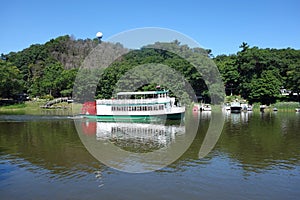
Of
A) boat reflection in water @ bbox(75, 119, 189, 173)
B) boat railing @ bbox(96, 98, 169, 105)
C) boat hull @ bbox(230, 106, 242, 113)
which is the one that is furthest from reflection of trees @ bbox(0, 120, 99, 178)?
boat hull @ bbox(230, 106, 242, 113)

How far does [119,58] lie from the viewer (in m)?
85.6

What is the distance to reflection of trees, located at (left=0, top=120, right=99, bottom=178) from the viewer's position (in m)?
16.6

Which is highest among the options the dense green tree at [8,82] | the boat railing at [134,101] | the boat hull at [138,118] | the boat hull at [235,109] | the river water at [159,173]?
the dense green tree at [8,82]

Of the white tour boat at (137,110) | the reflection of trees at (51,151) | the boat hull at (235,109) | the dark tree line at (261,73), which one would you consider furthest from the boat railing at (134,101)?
the dark tree line at (261,73)

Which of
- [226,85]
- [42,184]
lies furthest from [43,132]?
[226,85]

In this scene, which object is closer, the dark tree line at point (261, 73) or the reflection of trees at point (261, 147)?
the reflection of trees at point (261, 147)

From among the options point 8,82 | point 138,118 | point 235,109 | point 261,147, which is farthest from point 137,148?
point 8,82

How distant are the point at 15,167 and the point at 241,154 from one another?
1296 centimetres

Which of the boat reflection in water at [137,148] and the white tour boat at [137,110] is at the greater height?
the white tour boat at [137,110]

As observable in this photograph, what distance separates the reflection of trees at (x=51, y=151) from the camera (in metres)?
16.6

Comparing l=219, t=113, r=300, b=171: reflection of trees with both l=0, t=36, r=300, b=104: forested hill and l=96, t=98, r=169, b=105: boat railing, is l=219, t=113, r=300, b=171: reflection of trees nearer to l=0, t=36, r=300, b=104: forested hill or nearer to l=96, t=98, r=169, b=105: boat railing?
l=96, t=98, r=169, b=105: boat railing

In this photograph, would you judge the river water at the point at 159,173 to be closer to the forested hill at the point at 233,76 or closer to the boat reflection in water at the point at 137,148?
the boat reflection in water at the point at 137,148

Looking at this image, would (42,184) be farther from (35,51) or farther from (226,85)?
(35,51)

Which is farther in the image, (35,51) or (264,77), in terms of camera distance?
(35,51)
